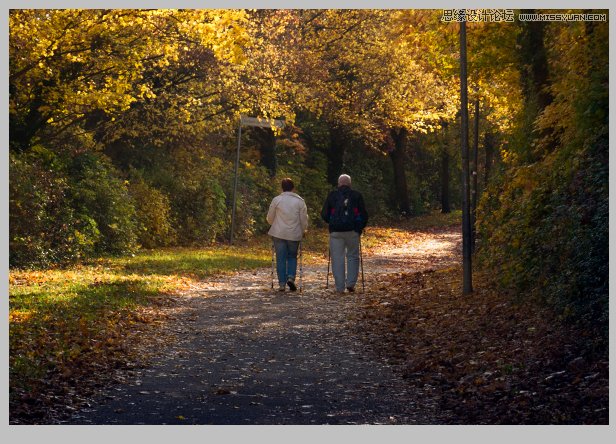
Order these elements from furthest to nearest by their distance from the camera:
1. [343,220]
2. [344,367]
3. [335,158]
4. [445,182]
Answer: [445,182] → [335,158] → [343,220] → [344,367]

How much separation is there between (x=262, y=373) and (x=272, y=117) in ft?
61.2

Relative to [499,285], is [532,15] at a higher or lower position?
higher

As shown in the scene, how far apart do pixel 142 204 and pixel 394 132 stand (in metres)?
20.7


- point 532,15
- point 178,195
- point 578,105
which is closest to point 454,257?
point 178,195

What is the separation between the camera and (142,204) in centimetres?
2572

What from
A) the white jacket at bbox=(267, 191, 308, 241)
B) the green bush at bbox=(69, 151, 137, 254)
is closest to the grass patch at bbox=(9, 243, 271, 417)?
the green bush at bbox=(69, 151, 137, 254)

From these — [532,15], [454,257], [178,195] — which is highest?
[532,15]

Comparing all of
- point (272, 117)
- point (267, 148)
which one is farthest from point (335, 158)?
point (272, 117)

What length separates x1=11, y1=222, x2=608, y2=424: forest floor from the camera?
7961 mm

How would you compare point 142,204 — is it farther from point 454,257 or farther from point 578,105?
point 578,105

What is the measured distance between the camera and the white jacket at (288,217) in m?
17.0

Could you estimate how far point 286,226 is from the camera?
16984 mm

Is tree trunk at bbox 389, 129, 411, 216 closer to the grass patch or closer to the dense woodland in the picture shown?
the dense woodland

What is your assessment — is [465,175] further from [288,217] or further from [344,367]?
[344,367]
